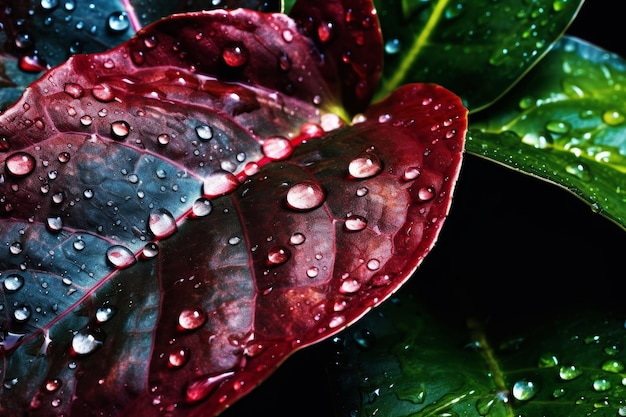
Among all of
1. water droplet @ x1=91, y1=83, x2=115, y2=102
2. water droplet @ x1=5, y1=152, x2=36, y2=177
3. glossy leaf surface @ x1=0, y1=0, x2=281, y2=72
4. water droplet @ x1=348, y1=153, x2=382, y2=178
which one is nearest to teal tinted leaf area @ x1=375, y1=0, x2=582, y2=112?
glossy leaf surface @ x1=0, y1=0, x2=281, y2=72

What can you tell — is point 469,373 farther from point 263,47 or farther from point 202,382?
point 263,47

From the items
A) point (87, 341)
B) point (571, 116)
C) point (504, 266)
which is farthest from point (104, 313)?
point (571, 116)

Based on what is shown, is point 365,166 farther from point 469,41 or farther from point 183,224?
point 469,41

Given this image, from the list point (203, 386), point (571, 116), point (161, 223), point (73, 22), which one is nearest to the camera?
point (203, 386)

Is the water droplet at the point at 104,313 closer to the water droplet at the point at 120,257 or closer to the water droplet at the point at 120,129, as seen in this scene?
the water droplet at the point at 120,257

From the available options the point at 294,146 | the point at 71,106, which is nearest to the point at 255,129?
the point at 294,146

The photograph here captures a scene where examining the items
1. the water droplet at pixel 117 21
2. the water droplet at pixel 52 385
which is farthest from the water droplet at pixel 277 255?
the water droplet at pixel 117 21
